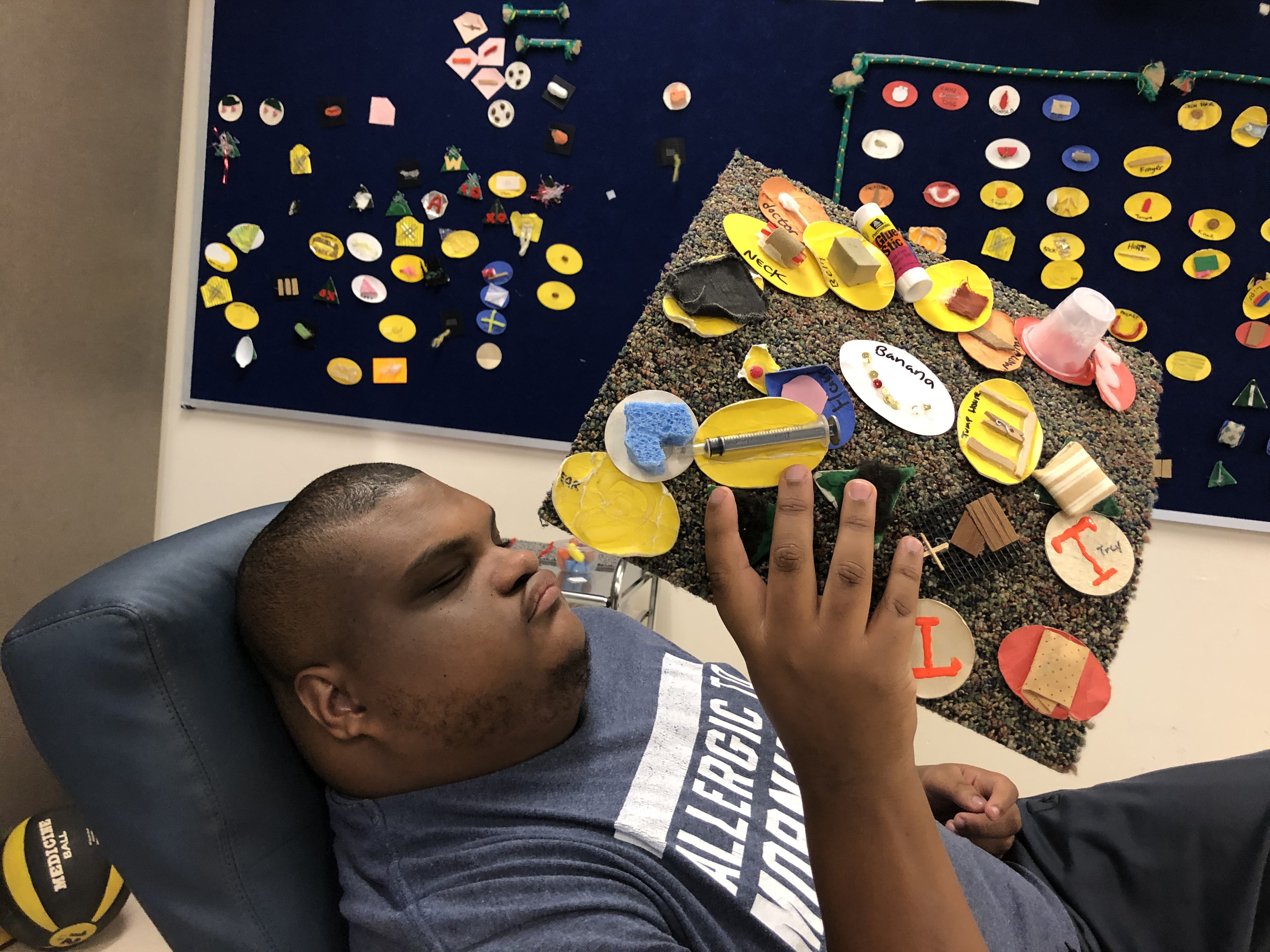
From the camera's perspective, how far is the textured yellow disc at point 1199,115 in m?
1.29

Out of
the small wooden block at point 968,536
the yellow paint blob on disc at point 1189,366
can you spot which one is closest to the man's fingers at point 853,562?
the small wooden block at point 968,536

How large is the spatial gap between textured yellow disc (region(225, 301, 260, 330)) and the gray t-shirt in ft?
4.37

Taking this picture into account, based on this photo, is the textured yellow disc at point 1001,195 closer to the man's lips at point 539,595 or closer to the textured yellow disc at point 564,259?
the textured yellow disc at point 564,259

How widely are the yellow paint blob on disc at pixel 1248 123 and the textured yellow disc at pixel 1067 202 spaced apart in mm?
264

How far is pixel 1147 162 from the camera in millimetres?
1320

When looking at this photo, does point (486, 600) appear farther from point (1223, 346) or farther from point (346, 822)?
point (1223, 346)

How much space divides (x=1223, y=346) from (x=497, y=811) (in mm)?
1557

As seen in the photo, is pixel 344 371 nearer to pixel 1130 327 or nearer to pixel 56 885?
pixel 56 885

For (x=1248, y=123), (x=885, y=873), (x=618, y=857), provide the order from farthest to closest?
(x=1248, y=123), (x=618, y=857), (x=885, y=873)

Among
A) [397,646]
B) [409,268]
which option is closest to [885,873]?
[397,646]

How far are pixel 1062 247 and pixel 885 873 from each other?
1.30m

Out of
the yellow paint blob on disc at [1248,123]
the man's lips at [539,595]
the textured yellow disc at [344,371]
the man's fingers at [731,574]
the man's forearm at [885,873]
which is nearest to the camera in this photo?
the man's forearm at [885,873]

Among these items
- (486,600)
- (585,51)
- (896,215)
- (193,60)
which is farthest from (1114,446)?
(193,60)

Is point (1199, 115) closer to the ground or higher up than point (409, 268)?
higher up
